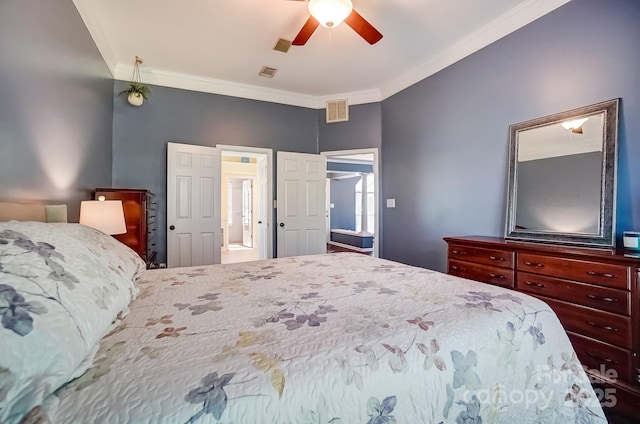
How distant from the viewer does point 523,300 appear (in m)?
1.19

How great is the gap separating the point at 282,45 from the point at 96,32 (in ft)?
5.50

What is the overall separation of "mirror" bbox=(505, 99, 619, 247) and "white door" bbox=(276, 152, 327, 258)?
8.26 ft

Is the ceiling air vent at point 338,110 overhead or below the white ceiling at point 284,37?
below

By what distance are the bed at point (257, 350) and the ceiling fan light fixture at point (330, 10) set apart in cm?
179

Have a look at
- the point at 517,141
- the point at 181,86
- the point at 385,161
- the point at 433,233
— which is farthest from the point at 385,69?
the point at 181,86

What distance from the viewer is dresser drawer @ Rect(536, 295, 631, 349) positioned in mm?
1613

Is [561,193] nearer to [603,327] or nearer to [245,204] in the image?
[603,327]

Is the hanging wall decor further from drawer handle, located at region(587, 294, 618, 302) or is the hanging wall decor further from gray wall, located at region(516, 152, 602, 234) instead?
drawer handle, located at region(587, 294, 618, 302)

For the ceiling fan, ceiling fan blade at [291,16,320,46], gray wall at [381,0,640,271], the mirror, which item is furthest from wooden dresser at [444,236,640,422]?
ceiling fan blade at [291,16,320,46]

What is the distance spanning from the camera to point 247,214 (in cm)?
902

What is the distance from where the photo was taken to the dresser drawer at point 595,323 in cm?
161

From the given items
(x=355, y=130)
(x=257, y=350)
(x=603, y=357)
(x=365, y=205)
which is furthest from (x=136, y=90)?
(x=365, y=205)

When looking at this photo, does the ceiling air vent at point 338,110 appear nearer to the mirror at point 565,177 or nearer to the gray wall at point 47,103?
the mirror at point 565,177

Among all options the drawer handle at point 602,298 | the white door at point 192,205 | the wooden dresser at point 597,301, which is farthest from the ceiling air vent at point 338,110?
the drawer handle at point 602,298
